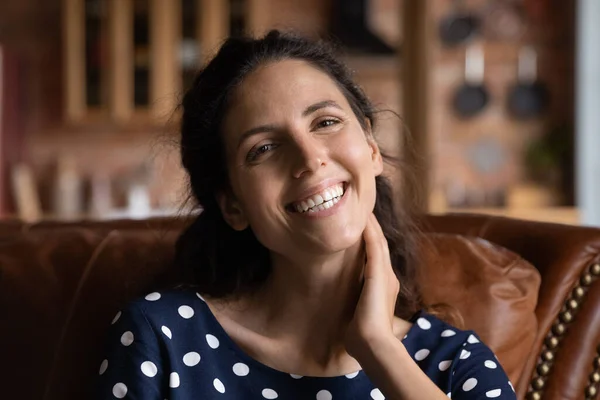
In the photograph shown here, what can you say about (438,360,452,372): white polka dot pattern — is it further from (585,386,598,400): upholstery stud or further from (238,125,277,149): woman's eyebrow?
(238,125,277,149): woman's eyebrow

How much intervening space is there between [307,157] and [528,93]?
434 cm

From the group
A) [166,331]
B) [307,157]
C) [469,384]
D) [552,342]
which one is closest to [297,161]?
[307,157]

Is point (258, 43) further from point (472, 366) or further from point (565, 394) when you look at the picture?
point (565, 394)

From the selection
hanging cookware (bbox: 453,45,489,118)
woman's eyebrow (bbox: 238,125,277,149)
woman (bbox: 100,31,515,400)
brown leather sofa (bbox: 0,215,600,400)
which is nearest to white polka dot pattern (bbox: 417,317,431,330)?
woman (bbox: 100,31,515,400)

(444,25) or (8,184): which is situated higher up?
(444,25)

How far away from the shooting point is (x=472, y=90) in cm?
534

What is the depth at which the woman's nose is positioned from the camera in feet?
4.16

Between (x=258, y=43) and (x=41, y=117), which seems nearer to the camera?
(x=258, y=43)

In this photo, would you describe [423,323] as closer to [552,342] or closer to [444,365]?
[444,365]

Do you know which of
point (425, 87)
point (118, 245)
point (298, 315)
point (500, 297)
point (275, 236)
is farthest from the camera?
point (425, 87)

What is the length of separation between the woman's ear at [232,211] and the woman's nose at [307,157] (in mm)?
175

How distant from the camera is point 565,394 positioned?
1.47 meters

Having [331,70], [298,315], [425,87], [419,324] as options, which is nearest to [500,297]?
[419,324]

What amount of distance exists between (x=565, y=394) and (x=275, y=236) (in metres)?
0.61
